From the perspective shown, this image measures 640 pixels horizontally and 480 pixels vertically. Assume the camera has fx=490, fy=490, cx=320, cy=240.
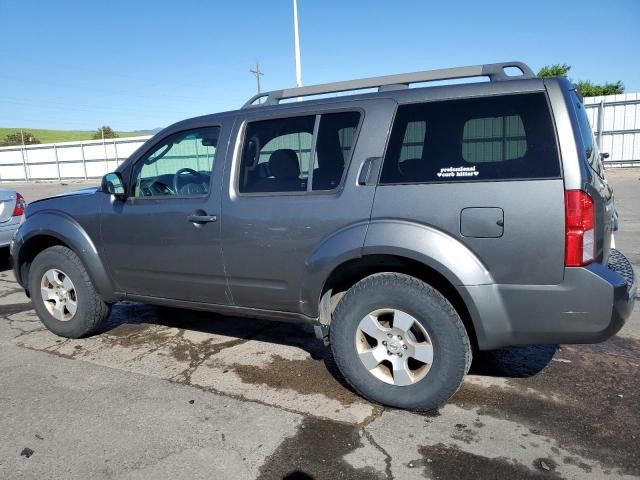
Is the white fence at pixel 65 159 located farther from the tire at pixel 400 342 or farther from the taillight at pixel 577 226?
the taillight at pixel 577 226

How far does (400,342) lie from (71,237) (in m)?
2.86

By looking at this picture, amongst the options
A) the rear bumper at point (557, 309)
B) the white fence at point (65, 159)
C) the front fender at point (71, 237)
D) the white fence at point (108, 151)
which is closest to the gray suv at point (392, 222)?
the rear bumper at point (557, 309)

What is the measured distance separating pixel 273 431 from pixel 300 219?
127 cm

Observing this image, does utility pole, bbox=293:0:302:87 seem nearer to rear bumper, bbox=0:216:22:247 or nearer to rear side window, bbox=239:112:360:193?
rear bumper, bbox=0:216:22:247

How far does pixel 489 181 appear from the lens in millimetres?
2596

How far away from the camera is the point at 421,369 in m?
2.95

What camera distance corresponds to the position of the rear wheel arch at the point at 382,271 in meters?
2.88

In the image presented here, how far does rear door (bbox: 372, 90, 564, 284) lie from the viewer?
251 cm

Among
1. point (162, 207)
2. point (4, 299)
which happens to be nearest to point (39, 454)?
point (162, 207)

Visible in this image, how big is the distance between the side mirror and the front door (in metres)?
0.06

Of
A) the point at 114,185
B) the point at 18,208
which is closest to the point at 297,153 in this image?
the point at 114,185

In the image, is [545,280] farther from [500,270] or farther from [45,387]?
[45,387]

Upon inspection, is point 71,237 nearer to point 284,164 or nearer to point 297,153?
point 284,164

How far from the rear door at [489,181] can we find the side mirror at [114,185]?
2.12 metres
